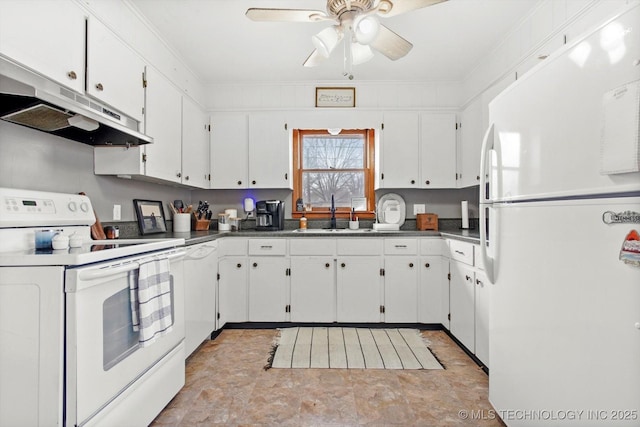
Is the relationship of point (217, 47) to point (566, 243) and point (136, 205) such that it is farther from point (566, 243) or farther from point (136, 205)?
point (566, 243)

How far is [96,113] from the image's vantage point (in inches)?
62.9

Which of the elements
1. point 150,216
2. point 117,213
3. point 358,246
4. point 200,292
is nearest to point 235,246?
point 200,292

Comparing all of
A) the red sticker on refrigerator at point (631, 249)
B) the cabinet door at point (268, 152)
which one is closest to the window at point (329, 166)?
the cabinet door at point (268, 152)

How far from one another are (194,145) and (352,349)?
232 centimetres

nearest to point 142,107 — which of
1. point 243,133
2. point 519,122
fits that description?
point 243,133

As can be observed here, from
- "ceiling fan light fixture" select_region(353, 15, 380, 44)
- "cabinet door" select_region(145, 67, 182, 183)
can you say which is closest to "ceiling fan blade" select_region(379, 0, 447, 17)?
"ceiling fan light fixture" select_region(353, 15, 380, 44)

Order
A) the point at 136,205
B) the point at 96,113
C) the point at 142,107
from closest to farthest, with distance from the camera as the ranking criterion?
the point at 96,113 → the point at 142,107 → the point at 136,205

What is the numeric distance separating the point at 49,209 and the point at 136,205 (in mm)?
967

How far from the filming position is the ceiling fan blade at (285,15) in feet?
5.76

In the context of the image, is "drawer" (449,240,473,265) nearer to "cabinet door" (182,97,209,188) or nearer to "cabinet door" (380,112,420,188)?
"cabinet door" (380,112,420,188)

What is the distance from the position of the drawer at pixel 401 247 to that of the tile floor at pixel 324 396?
3.05 ft

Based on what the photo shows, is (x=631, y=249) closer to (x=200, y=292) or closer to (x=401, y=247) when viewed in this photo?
(x=401, y=247)

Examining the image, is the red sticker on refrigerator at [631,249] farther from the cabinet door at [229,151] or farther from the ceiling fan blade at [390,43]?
the cabinet door at [229,151]

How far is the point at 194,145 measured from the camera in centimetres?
315
